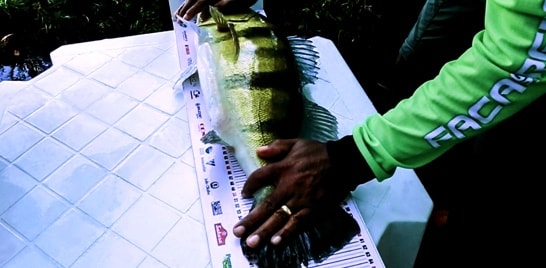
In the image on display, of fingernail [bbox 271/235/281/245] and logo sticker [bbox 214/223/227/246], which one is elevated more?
fingernail [bbox 271/235/281/245]

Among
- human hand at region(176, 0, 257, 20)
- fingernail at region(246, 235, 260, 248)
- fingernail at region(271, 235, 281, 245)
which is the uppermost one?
human hand at region(176, 0, 257, 20)

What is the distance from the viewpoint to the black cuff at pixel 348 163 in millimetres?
1342

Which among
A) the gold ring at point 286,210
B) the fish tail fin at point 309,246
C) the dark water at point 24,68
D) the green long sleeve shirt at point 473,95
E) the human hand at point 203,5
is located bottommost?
the dark water at point 24,68

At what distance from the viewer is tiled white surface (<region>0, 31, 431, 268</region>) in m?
1.49

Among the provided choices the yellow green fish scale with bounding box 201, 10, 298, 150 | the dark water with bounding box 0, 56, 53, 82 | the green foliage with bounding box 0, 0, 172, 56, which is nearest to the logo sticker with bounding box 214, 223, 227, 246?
the yellow green fish scale with bounding box 201, 10, 298, 150

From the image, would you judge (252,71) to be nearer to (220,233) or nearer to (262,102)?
(262,102)

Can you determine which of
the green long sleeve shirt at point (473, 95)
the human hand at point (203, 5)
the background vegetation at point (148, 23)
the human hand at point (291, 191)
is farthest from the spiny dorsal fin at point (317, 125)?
the background vegetation at point (148, 23)

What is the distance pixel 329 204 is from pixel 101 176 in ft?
2.26

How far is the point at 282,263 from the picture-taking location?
1.34 meters

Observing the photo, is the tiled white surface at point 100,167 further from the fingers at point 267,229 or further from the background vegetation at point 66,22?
the background vegetation at point 66,22

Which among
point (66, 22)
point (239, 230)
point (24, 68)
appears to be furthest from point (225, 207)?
point (66, 22)

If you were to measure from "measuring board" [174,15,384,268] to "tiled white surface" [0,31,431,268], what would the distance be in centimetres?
5

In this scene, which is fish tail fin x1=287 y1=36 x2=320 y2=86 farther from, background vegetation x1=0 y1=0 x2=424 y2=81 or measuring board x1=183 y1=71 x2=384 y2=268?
background vegetation x1=0 y1=0 x2=424 y2=81

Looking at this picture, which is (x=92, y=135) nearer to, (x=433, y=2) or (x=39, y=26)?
(x=433, y=2)
